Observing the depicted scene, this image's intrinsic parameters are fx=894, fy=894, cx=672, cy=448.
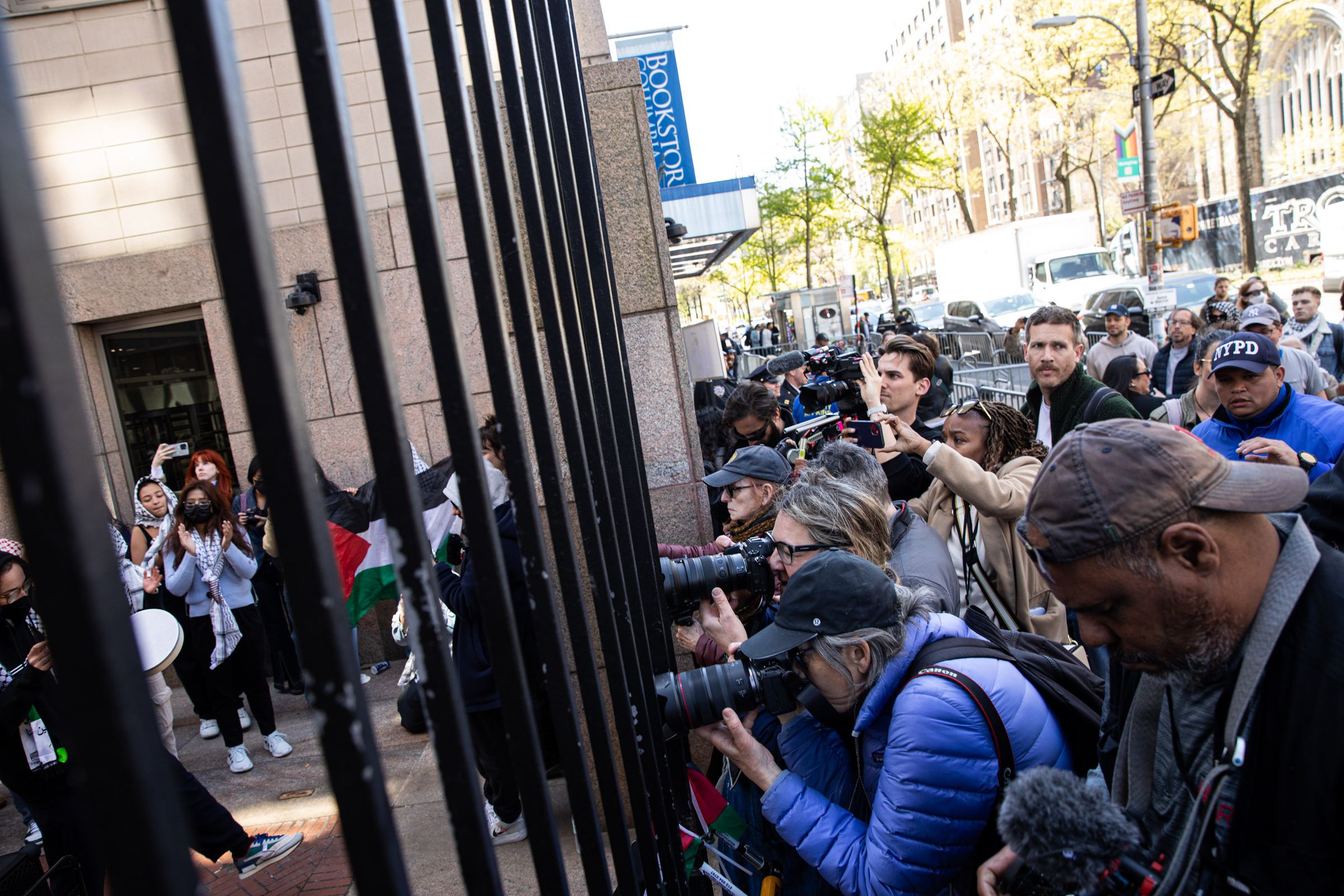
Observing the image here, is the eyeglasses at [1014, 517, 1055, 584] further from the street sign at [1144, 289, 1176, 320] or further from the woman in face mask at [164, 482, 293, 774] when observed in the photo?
the street sign at [1144, 289, 1176, 320]

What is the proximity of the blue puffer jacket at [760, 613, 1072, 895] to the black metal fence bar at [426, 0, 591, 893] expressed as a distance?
→ 1.15 m

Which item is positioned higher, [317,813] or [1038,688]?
[1038,688]

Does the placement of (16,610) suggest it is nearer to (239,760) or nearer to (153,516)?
(239,760)

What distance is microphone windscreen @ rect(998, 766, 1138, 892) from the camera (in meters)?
1.49

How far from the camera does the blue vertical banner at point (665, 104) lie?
9711 millimetres

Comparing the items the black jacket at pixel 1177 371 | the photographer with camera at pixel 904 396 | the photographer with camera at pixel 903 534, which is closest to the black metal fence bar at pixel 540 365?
the photographer with camera at pixel 903 534

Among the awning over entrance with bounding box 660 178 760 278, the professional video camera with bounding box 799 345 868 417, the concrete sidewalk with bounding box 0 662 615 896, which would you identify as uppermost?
the awning over entrance with bounding box 660 178 760 278

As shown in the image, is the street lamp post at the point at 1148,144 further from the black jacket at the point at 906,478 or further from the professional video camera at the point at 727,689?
the professional video camera at the point at 727,689

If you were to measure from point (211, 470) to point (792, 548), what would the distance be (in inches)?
215

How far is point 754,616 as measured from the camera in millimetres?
3375

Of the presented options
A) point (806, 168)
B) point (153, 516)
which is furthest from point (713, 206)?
point (806, 168)

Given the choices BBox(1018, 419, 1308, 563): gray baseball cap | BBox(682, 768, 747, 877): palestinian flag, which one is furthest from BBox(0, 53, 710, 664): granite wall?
BBox(1018, 419, 1308, 563): gray baseball cap

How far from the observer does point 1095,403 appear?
169 inches

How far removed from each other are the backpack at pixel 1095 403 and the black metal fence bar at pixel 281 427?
4210 millimetres
